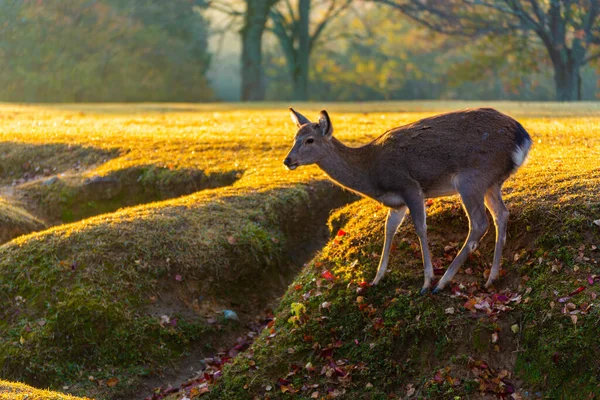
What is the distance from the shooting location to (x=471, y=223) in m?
8.02

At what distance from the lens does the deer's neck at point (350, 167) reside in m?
8.48

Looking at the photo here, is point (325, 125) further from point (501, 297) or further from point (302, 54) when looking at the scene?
point (302, 54)

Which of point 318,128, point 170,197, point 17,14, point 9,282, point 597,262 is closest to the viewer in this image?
point 597,262

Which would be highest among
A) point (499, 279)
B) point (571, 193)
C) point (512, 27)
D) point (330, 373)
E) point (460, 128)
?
point (512, 27)

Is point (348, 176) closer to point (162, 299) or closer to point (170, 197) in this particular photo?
point (162, 299)

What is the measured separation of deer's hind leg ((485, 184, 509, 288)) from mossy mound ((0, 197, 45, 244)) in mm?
7786

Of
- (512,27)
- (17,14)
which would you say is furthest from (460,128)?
(17,14)

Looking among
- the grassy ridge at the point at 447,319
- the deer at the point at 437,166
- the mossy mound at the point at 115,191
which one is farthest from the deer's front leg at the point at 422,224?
the mossy mound at the point at 115,191

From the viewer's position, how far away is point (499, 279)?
8141mm

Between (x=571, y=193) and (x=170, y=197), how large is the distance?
7.32 m

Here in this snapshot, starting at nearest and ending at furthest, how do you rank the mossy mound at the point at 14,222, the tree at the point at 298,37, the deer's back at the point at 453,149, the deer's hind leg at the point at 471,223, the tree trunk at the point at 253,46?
the deer's hind leg at the point at 471,223
the deer's back at the point at 453,149
the mossy mound at the point at 14,222
the tree trunk at the point at 253,46
the tree at the point at 298,37

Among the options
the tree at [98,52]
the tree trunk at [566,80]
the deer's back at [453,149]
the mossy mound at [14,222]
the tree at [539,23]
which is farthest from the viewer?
the tree at [98,52]

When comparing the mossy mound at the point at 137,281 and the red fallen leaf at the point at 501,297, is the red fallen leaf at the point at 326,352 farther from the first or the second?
the mossy mound at the point at 137,281

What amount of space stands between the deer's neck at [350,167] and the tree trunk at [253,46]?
34.0 metres
